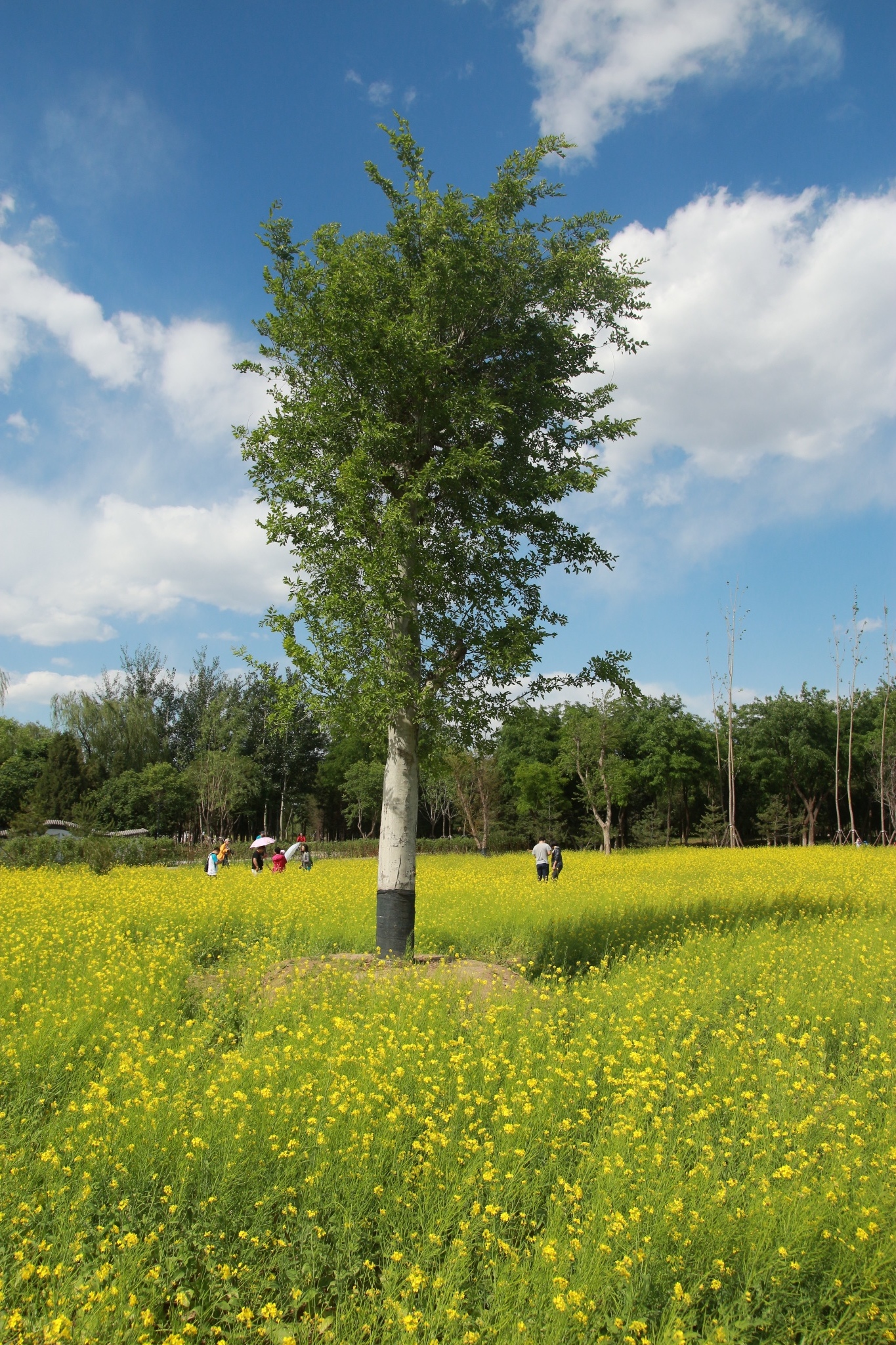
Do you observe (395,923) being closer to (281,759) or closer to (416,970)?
(416,970)

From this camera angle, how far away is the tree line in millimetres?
46812

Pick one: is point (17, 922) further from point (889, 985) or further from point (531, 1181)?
point (889, 985)

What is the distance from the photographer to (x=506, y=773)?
59.5 meters

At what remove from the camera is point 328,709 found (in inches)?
373

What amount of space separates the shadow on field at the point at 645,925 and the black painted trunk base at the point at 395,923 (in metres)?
1.59

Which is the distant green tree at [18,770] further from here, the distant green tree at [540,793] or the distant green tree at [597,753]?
the distant green tree at [597,753]

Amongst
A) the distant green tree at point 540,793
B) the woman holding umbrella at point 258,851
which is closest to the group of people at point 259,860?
the woman holding umbrella at point 258,851

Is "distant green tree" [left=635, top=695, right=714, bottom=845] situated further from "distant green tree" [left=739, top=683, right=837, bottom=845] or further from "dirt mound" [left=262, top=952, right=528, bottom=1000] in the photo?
"dirt mound" [left=262, top=952, right=528, bottom=1000]

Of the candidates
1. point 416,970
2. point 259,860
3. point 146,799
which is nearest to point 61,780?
point 146,799

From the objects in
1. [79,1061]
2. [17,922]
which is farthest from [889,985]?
[17,922]

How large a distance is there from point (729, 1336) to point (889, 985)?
20.7 ft

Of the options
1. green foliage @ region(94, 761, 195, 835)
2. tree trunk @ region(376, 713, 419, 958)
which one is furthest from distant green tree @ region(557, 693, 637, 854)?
tree trunk @ region(376, 713, 419, 958)

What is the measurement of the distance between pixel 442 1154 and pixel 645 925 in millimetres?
8923

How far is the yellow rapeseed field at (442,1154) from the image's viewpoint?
11.2ft
